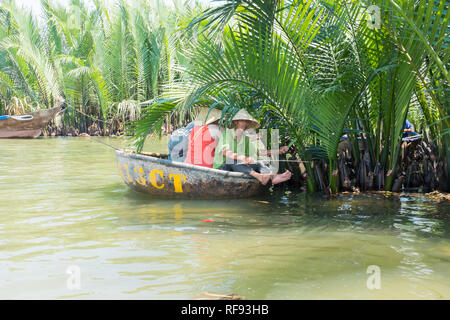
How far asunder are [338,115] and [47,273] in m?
3.33

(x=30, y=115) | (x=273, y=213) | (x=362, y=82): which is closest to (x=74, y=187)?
(x=273, y=213)

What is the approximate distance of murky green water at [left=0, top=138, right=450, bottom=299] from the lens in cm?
291

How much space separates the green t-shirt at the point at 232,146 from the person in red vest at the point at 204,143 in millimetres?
90

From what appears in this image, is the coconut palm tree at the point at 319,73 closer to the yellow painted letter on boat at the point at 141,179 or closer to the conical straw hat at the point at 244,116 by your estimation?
the conical straw hat at the point at 244,116

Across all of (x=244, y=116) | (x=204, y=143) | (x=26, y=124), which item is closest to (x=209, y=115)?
(x=204, y=143)

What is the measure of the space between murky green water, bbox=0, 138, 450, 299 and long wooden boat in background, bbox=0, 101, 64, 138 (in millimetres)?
12326

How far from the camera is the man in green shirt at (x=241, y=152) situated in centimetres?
577

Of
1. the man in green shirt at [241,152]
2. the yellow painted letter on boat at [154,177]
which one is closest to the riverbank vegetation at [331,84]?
the man in green shirt at [241,152]

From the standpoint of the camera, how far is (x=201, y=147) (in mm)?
5969

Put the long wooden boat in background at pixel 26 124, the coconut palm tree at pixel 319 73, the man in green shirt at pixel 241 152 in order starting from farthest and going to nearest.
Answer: the long wooden boat in background at pixel 26 124, the man in green shirt at pixel 241 152, the coconut palm tree at pixel 319 73

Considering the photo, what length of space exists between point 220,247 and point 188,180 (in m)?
2.05

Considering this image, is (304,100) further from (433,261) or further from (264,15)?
(433,261)

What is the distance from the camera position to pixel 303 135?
18.0 ft

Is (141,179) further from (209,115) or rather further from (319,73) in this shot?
(319,73)
